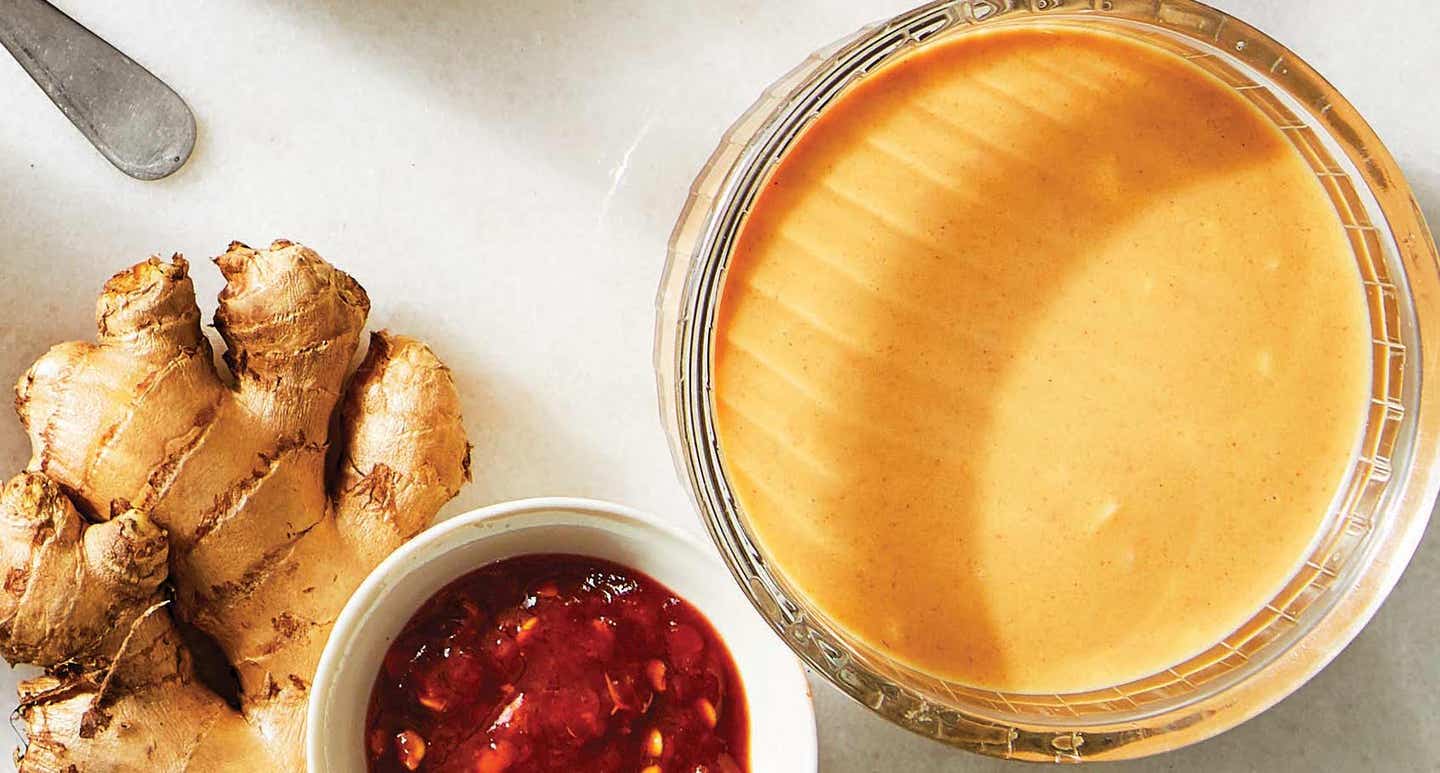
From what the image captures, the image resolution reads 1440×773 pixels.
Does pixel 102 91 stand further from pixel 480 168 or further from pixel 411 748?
pixel 411 748

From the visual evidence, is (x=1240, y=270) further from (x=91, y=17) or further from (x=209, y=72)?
(x=91, y=17)

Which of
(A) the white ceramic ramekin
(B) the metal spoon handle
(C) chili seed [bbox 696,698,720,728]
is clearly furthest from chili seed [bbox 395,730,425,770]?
(B) the metal spoon handle

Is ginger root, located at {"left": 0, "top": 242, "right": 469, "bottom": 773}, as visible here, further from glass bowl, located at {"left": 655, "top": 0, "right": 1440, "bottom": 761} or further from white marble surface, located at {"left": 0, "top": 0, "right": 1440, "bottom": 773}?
glass bowl, located at {"left": 655, "top": 0, "right": 1440, "bottom": 761}

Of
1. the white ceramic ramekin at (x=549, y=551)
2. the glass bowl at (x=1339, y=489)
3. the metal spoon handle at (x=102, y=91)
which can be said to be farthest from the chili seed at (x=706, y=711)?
the metal spoon handle at (x=102, y=91)

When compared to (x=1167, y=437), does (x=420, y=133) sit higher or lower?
lower

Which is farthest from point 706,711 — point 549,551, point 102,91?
point 102,91

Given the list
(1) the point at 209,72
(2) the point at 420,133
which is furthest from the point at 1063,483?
(1) the point at 209,72
